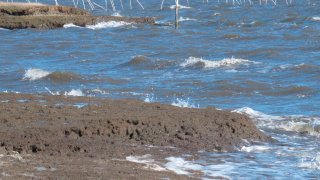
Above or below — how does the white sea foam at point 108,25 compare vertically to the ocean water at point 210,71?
below

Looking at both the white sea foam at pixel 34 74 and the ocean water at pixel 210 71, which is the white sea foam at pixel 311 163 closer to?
the ocean water at pixel 210 71

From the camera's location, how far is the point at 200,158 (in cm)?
1109

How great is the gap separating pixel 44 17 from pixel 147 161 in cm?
3509

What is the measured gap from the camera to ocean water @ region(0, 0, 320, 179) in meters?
11.7

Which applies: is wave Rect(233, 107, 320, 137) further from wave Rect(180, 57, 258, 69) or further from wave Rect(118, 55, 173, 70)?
wave Rect(118, 55, 173, 70)

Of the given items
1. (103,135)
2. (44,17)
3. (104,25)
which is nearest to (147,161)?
(103,135)

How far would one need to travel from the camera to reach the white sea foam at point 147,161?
33.1 ft

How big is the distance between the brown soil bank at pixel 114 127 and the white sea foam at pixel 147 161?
51cm

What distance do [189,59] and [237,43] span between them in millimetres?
6976

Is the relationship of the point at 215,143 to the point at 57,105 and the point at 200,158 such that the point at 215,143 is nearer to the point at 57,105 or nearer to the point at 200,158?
the point at 200,158

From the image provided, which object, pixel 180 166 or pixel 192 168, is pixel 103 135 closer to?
pixel 180 166

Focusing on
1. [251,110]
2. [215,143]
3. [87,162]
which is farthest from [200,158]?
[251,110]

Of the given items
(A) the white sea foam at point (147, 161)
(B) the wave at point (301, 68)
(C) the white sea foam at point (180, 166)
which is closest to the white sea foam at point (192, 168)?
(C) the white sea foam at point (180, 166)

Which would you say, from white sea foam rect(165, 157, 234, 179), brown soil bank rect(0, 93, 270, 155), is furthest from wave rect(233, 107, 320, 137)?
white sea foam rect(165, 157, 234, 179)
